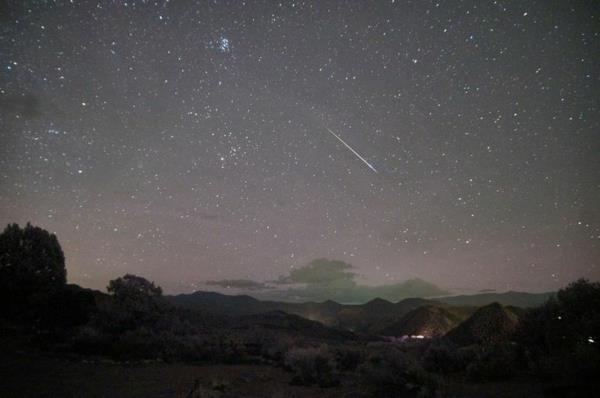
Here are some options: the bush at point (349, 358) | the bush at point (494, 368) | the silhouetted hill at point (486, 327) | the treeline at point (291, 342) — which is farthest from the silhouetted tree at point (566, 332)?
the silhouetted hill at point (486, 327)

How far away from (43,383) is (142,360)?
5.25 meters

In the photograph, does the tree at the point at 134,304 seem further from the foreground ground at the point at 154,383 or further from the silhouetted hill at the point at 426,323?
the silhouetted hill at the point at 426,323

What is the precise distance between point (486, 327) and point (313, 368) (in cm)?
2119

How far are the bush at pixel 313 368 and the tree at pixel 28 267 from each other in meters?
20.0

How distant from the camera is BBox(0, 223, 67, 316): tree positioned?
2644 centimetres

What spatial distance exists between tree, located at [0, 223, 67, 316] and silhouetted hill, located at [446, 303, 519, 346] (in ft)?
103

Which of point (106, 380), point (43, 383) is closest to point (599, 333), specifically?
point (106, 380)

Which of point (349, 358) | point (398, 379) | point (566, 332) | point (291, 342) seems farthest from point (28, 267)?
point (566, 332)

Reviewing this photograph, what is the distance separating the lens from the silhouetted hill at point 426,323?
42.0m

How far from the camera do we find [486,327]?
27.8 m

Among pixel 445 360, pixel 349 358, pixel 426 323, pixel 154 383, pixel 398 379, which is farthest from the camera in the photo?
pixel 426 323

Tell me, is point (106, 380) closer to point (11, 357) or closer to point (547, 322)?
point (11, 357)

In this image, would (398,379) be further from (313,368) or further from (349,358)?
(349,358)

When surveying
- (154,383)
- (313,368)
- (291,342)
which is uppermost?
(154,383)
